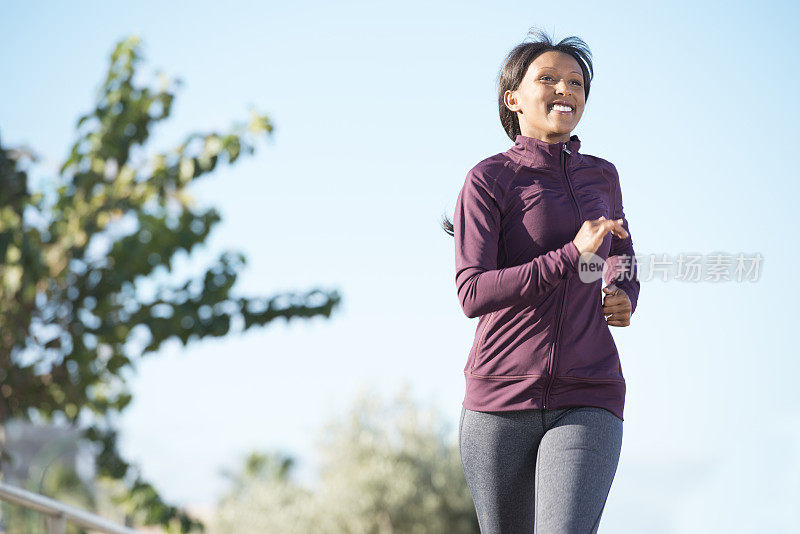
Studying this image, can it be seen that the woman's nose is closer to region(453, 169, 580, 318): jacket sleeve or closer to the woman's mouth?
the woman's mouth

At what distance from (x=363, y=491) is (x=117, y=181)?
35.6 ft

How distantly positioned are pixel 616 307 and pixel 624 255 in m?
0.27

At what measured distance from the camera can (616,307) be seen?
2.02 meters

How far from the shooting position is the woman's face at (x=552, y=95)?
2117mm

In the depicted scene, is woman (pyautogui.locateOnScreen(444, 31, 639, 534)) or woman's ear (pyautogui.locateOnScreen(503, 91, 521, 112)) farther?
woman's ear (pyautogui.locateOnScreen(503, 91, 521, 112))

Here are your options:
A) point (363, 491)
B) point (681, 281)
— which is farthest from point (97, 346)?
point (363, 491)

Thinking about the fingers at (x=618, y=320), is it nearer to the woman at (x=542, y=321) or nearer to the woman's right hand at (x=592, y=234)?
the woman at (x=542, y=321)

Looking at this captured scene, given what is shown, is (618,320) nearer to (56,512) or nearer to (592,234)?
(592,234)

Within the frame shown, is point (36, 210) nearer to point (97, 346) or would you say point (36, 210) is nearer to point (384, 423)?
point (97, 346)

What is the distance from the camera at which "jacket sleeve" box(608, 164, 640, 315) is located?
2.21 meters

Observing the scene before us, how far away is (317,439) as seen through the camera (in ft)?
57.6

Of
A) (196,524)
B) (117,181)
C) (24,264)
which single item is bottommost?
(196,524)

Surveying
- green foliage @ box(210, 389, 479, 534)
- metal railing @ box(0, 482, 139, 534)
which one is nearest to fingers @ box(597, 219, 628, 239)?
metal railing @ box(0, 482, 139, 534)

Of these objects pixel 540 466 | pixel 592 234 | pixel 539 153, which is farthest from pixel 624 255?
pixel 540 466
